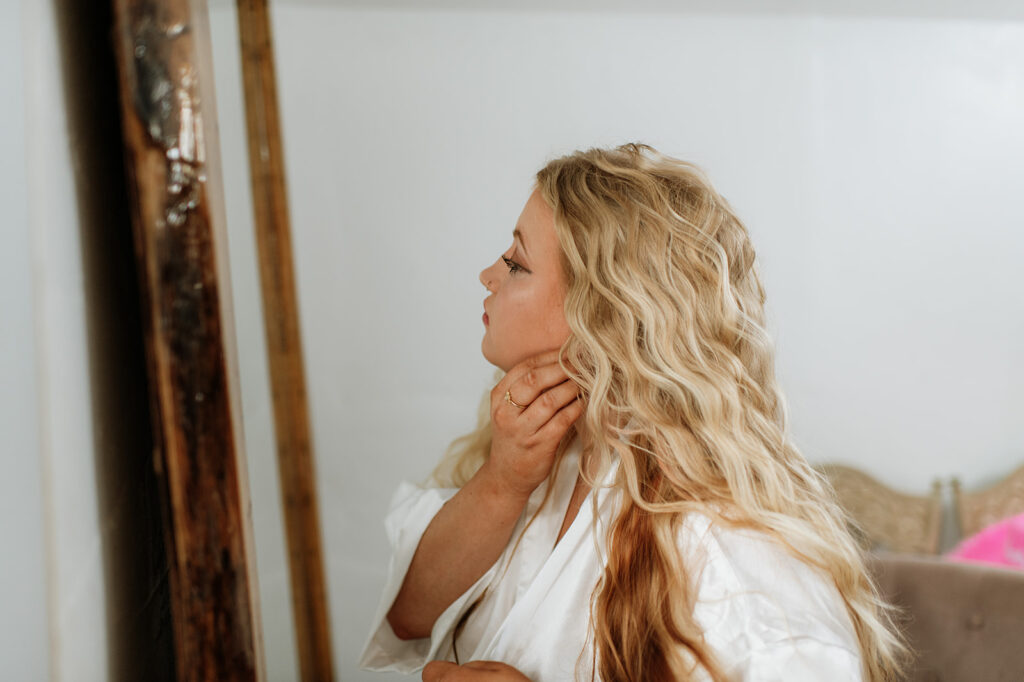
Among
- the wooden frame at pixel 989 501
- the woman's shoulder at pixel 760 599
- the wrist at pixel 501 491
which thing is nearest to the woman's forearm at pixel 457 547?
the wrist at pixel 501 491

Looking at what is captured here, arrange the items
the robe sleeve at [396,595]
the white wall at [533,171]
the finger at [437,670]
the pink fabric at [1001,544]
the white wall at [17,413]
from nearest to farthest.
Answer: the white wall at [17,413], the finger at [437,670], the robe sleeve at [396,595], the white wall at [533,171], the pink fabric at [1001,544]

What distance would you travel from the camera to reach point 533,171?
0.93 metres

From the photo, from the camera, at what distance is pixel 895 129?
1.48 metres

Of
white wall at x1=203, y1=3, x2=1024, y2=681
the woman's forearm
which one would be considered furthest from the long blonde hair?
white wall at x1=203, y1=3, x2=1024, y2=681

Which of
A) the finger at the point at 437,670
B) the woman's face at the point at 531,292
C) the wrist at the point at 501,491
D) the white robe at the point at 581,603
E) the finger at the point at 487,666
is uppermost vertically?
the woman's face at the point at 531,292

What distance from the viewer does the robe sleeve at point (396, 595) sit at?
2.70ft

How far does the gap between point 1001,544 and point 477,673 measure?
155cm

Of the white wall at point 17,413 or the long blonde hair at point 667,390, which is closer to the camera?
the white wall at point 17,413

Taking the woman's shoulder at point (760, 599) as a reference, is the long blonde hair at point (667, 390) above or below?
above

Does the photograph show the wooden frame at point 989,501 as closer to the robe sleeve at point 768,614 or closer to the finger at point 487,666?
the robe sleeve at point 768,614

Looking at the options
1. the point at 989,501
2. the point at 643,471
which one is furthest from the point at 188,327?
the point at 989,501

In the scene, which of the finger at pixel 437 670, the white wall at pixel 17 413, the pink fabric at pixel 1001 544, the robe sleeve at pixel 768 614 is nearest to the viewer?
the white wall at pixel 17 413

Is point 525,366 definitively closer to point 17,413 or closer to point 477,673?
point 477,673

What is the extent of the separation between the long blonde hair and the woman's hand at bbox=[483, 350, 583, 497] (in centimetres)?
2
